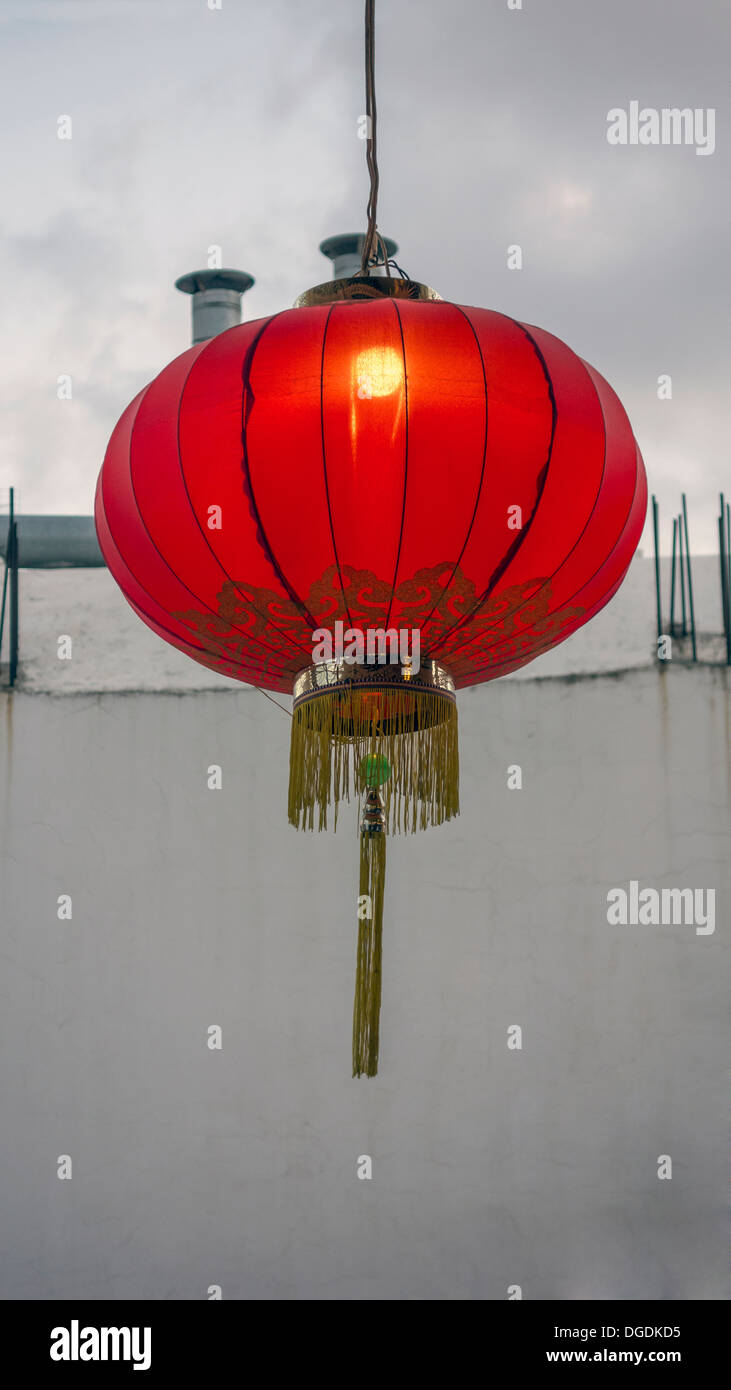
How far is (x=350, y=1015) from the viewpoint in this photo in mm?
5402

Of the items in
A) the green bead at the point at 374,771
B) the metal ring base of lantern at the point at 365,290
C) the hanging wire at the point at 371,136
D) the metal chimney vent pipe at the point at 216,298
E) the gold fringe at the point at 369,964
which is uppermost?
the metal chimney vent pipe at the point at 216,298

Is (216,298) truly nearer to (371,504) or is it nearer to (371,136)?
(371,136)

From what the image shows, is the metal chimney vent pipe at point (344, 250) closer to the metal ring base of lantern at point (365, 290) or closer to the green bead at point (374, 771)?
the metal ring base of lantern at point (365, 290)

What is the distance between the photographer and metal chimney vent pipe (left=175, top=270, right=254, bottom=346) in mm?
7211

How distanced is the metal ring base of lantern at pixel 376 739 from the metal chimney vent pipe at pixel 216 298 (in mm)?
5003

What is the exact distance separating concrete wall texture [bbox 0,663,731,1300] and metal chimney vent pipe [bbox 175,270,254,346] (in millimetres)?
2404

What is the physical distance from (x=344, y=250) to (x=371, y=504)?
17.2 ft

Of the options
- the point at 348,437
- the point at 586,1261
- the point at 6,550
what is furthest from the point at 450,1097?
the point at 348,437

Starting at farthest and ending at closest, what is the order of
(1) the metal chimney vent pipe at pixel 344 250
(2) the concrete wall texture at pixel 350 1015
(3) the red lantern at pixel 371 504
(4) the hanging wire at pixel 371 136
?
(1) the metal chimney vent pipe at pixel 344 250, (2) the concrete wall texture at pixel 350 1015, (4) the hanging wire at pixel 371 136, (3) the red lantern at pixel 371 504

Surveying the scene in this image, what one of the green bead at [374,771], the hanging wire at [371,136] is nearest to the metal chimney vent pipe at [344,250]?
the hanging wire at [371,136]

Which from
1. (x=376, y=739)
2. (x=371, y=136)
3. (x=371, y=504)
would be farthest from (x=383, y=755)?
(x=371, y=136)

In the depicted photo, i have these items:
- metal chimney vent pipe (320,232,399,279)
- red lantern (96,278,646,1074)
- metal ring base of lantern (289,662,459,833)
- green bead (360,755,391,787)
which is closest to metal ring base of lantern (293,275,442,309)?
red lantern (96,278,646,1074)

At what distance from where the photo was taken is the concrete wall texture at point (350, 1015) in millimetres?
5223

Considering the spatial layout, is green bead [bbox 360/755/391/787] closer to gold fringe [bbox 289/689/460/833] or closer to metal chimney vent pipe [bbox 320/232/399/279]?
gold fringe [bbox 289/689/460/833]
